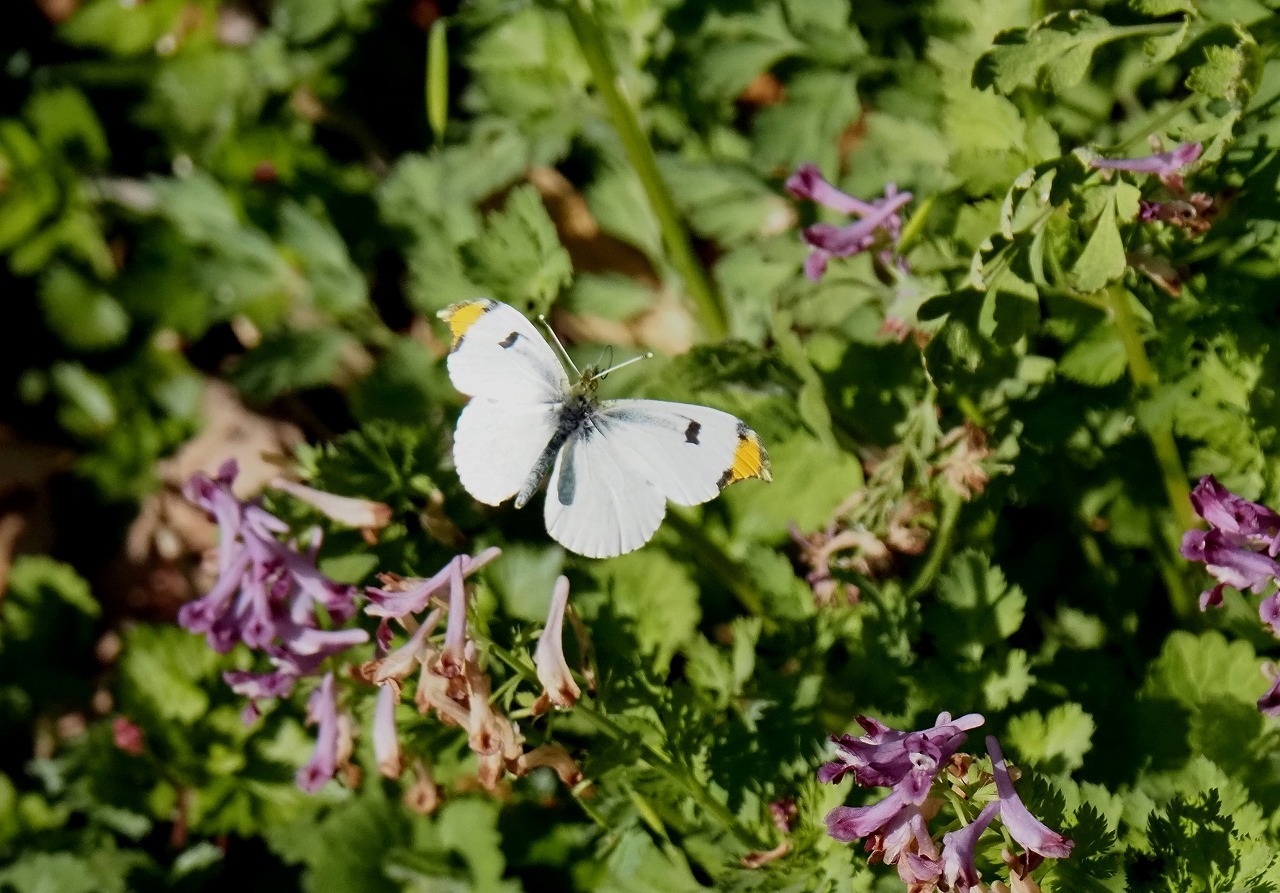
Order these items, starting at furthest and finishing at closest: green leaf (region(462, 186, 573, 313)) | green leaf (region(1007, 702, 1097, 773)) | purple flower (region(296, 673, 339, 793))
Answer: green leaf (region(462, 186, 573, 313)), purple flower (region(296, 673, 339, 793)), green leaf (region(1007, 702, 1097, 773))

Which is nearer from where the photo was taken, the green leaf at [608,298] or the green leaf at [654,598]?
the green leaf at [654,598]

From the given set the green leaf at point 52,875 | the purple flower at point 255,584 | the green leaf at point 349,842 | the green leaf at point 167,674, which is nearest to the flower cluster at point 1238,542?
the purple flower at point 255,584

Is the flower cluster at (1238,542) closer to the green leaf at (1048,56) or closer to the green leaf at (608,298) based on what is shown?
the green leaf at (1048,56)

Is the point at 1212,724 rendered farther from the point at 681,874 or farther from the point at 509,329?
the point at 509,329

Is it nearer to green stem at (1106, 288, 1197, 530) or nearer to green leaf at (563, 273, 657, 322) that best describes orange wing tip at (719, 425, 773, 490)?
green stem at (1106, 288, 1197, 530)

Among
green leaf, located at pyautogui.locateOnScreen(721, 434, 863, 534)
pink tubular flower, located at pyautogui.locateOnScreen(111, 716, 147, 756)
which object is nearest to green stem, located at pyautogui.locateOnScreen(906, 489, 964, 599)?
green leaf, located at pyautogui.locateOnScreen(721, 434, 863, 534)

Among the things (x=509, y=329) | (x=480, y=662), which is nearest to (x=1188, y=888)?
(x=480, y=662)
